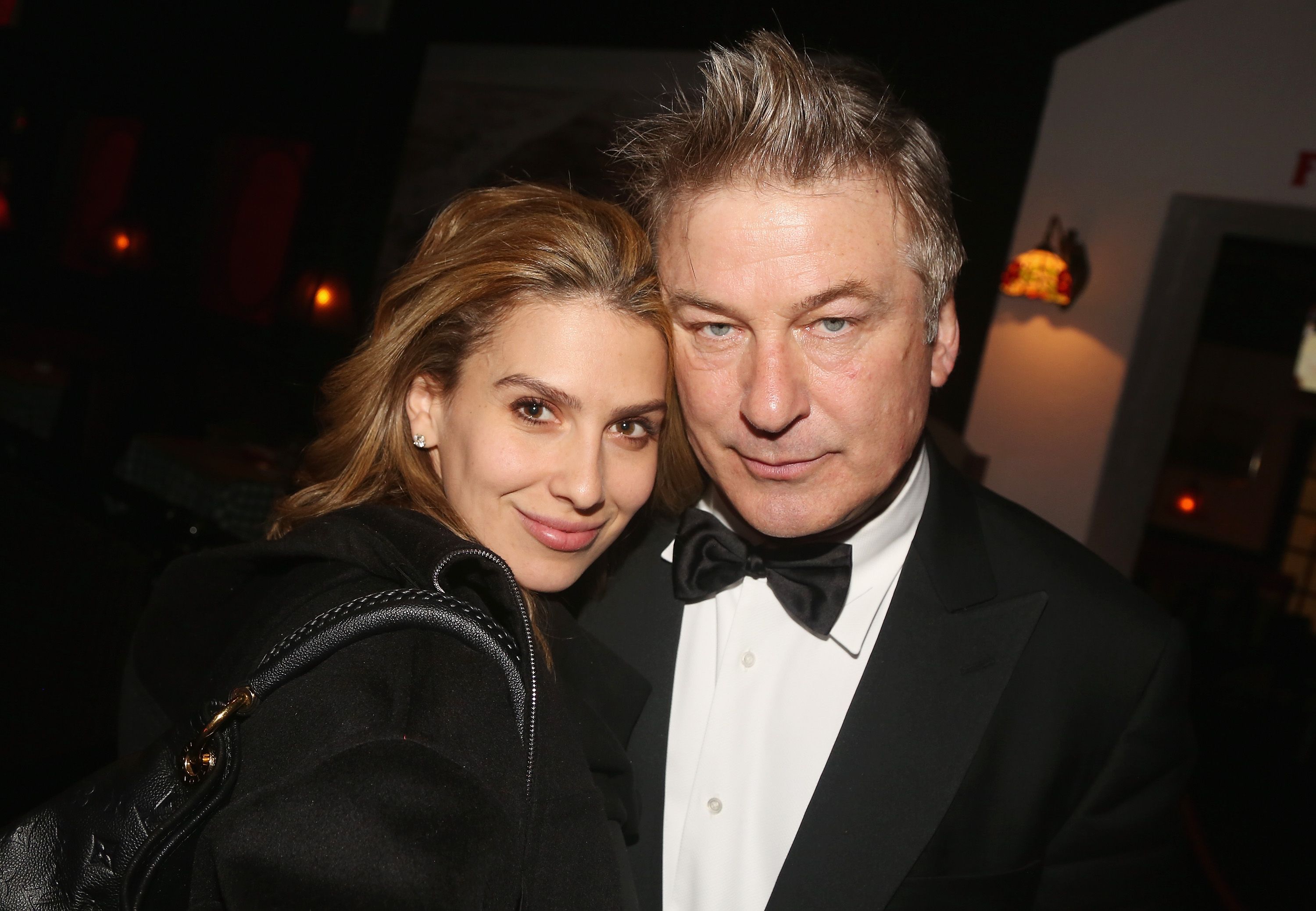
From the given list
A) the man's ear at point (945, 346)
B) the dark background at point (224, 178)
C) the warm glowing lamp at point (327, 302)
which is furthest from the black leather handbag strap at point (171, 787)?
the warm glowing lamp at point (327, 302)

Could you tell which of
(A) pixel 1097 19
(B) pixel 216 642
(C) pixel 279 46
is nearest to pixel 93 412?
(C) pixel 279 46

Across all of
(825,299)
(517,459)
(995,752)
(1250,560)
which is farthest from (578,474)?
(1250,560)

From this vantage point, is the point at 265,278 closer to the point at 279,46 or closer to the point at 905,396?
the point at 279,46

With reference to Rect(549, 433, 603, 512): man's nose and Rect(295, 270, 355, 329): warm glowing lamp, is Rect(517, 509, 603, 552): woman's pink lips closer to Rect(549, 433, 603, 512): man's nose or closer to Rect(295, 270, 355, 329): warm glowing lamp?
Rect(549, 433, 603, 512): man's nose

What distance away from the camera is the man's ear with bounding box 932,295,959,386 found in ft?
5.00

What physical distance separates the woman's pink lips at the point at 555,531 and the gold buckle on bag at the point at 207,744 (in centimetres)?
59

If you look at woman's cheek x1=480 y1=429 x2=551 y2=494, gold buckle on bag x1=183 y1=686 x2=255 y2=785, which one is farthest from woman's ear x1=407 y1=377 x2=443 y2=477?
gold buckle on bag x1=183 y1=686 x2=255 y2=785

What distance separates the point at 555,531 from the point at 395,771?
2.00ft

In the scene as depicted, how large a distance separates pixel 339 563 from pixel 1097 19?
5336 millimetres

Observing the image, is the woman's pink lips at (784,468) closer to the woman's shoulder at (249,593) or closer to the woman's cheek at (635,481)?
the woman's cheek at (635,481)

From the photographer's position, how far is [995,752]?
1.36m

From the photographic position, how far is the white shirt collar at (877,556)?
1.52 meters

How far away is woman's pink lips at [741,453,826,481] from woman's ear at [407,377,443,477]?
51 cm

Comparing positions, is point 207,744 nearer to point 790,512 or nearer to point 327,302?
point 790,512
